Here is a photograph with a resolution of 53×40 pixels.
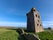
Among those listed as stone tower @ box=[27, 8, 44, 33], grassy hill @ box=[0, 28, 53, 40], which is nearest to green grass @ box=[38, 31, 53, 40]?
grassy hill @ box=[0, 28, 53, 40]

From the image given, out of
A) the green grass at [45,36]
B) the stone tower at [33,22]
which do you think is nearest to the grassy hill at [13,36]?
the green grass at [45,36]

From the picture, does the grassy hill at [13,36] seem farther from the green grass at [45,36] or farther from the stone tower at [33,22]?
the stone tower at [33,22]

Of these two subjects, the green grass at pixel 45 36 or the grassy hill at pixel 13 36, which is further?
the green grass at pixel 45 36

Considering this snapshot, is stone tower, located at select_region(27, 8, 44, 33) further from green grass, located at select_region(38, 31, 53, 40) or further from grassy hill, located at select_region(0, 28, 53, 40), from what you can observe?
grassy hill, located at select_region(0, 28, 53, 40)

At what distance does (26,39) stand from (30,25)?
51.4ft

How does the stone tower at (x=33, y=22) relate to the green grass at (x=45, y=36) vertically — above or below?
above

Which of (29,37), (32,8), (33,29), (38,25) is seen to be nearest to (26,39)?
(29,37)

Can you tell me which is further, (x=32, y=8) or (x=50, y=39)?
(x=32, y=8)

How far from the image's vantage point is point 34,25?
40.9 metres

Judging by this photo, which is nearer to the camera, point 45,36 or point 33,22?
point 45,36

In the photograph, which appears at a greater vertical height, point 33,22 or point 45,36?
point 33,22

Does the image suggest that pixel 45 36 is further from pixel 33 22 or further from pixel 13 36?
pixel 13 36

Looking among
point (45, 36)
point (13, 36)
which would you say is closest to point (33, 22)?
point (45, 36)

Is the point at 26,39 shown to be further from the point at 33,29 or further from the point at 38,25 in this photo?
the point at 38,25
